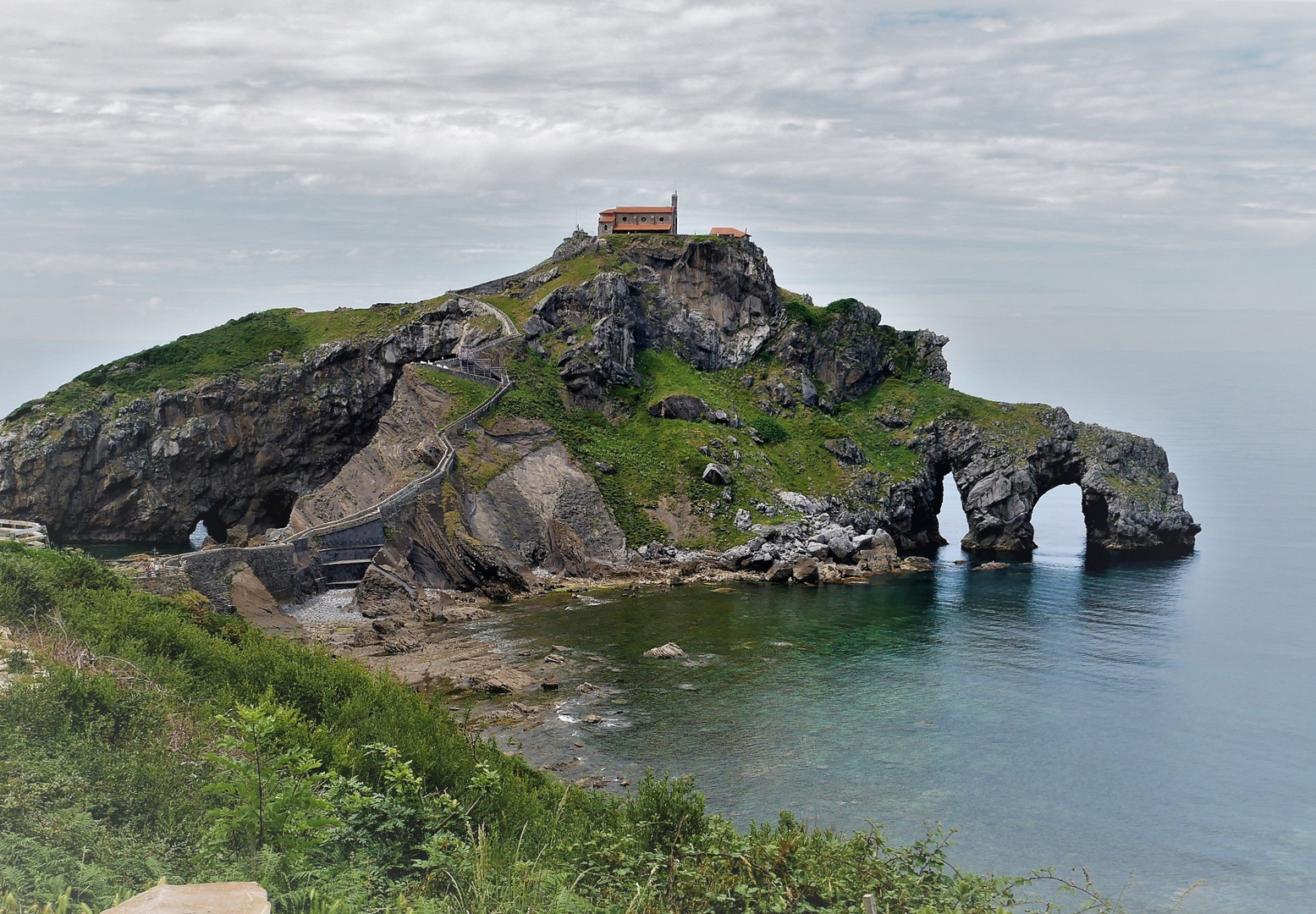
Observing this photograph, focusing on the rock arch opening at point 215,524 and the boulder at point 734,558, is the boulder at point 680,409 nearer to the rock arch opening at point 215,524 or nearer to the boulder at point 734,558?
the boulder at point 734,558

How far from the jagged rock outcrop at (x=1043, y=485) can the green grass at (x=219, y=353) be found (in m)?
55.1

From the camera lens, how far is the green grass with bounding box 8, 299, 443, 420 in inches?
3497

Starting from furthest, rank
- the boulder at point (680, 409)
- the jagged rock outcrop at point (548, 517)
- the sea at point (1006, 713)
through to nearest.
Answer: the boulder at point (680, 409) → the jagged rock outcrop at point (548, 517) → the sea at point (1006, 713)

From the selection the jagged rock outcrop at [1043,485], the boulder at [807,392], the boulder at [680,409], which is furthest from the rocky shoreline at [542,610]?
the boulder at [807,392]

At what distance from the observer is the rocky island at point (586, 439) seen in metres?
76.4

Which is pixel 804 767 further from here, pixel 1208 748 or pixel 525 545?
pixel 525 545

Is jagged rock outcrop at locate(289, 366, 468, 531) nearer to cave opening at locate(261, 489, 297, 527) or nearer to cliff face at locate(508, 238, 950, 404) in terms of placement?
cave opening at locate(261, 489, 297, 527)

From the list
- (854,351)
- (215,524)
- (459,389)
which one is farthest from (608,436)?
(215,524)

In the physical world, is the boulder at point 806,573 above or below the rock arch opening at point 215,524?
below

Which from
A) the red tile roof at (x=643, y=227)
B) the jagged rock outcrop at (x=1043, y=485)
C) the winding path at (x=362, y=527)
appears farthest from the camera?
the red tile roof at (x=643, y=227)

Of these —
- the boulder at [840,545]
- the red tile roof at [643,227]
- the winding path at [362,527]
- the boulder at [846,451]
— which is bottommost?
the boulder at [840,545]

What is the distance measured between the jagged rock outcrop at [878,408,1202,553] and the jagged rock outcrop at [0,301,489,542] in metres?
49.5

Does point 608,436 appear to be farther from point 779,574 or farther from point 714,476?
point 779,574

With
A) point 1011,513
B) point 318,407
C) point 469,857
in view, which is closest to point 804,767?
point 469,857
